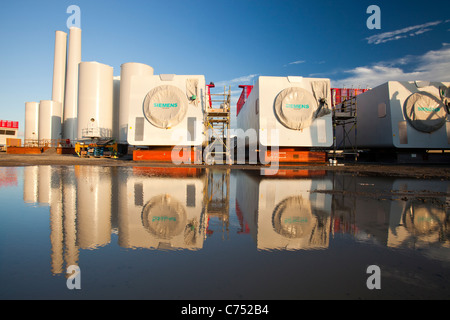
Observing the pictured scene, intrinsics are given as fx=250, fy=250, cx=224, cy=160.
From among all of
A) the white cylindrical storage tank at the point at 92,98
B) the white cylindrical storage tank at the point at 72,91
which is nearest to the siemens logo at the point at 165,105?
the white cylindrical storage tank at the point at 92,98

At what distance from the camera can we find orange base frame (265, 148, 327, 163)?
50.0 feet

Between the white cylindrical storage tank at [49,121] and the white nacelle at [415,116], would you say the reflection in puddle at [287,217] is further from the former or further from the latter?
the white cylindrical storage tank at [49,121]

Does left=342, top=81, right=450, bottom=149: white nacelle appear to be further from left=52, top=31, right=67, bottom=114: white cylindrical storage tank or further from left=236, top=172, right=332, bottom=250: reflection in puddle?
left=52, top=31, right=67, bottom=114: white cylindrical storage tank

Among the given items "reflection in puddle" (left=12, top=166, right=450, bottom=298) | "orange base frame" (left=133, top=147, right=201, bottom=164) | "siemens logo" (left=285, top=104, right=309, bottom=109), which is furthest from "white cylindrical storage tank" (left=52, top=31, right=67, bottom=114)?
"reflection in puddle" (left=12, top=166, right=450, bottom=298)

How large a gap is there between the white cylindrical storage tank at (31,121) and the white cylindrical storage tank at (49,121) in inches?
129

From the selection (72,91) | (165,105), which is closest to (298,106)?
(165,105)

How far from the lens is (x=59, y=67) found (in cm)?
2786

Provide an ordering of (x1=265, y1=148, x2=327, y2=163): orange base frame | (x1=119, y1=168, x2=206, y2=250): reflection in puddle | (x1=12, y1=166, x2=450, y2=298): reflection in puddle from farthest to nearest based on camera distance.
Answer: (x1=265, y1=148, x2=327, y2=163): orange base frame, (x1=119, y1=168, x2=206, y2=250): reflection in puddle, (x1=12, y1=166, x2=450, y2=298): reflection in puddle

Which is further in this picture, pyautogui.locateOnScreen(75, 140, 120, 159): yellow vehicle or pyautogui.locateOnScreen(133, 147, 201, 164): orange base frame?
pyautogui.locateOnScreen(75, 140, 120, 159): yellow vehicle

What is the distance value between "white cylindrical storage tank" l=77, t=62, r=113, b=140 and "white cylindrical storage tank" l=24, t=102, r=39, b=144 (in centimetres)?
1251

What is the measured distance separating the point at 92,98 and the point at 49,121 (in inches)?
369

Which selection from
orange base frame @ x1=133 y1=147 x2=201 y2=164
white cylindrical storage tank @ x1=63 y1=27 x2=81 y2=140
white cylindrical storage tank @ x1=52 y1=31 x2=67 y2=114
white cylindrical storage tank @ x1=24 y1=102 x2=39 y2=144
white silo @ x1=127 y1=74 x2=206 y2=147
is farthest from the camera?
white cylindrical storage tank @ x1=24 y1=102 x2=39 y2=144

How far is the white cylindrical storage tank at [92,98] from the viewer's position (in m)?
22.0
